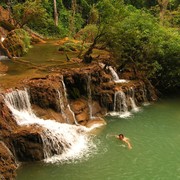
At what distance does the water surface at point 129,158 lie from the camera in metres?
10.9

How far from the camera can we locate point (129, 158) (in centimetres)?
1216

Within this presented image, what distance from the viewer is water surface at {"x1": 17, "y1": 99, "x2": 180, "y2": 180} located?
10.9m

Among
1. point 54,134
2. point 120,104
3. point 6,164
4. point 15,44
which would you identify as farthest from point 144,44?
→ point 6,164

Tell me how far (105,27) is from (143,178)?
9600mm

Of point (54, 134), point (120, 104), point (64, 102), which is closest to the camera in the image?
point (54, 134)

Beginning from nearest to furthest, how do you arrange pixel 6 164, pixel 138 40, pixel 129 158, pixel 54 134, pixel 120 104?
pixel 6 164
pixel 129 158
pixel 54 134
pixel 120 104
pixel 138 40

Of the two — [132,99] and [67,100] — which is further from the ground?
[67,100]

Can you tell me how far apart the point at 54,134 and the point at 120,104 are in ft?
18.6

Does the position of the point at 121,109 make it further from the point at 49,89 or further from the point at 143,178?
the point at 143,178

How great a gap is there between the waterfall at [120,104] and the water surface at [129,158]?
0.81 meters

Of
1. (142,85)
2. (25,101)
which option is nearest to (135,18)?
(142,85)

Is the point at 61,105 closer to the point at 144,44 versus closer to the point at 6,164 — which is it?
the point at 6,164

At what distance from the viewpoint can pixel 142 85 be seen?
18.8 metres

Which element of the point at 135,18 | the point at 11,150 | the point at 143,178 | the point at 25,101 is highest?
the point at 135,18
